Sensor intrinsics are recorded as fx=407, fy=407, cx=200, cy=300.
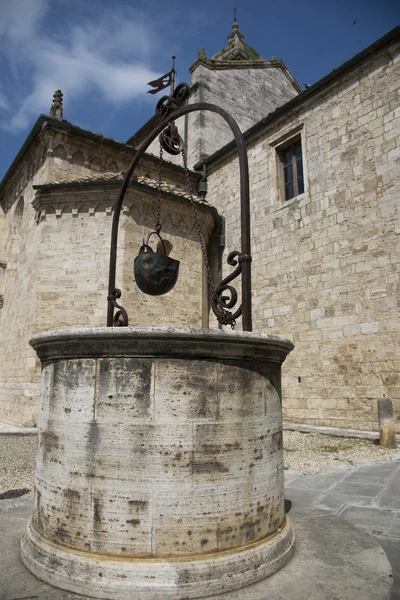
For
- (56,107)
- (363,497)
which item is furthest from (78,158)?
(363,497)

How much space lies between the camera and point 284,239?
993 centimetres

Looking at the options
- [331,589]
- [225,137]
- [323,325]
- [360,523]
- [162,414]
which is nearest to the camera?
[331,589]

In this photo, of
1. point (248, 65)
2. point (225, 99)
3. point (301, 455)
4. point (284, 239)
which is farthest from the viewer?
point (248, 65)

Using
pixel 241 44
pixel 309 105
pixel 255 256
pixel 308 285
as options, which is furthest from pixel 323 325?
pixel 241 44

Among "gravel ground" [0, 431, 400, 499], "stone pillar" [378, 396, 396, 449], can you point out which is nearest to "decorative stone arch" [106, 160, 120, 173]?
"gravel ground" [0, 431, 400, 499]

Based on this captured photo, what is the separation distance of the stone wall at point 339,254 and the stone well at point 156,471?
6.14 m

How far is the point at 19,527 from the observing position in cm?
269

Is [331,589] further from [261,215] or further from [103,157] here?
[103,157]

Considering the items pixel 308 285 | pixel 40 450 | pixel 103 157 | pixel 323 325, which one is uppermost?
pixel 103 157

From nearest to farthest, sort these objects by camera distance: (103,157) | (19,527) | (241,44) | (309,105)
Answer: (19,527), (309,105), (103,157), (241,44)

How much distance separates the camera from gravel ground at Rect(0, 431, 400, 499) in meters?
4.83

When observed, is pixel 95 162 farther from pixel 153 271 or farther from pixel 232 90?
pixel 153 271

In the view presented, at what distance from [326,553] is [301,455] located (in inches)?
148

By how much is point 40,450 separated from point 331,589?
1.66 metres
